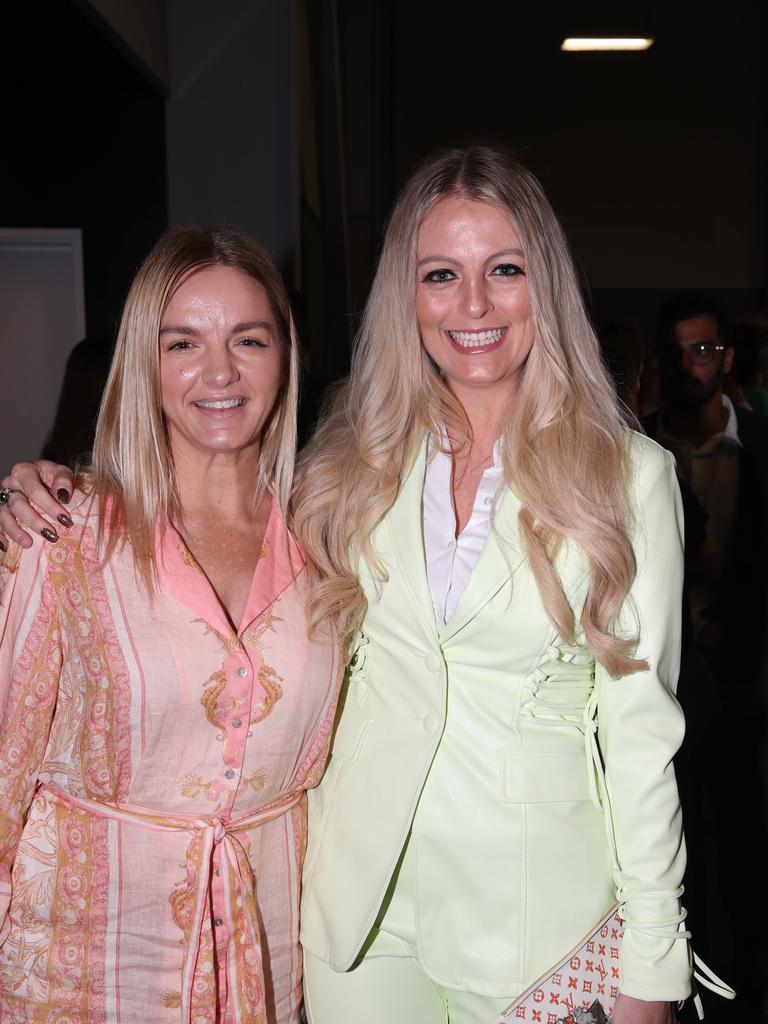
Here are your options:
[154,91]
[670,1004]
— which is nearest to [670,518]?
[670,1004]

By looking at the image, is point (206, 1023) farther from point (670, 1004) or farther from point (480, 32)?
point (480, 32)

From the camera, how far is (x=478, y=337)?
189cm

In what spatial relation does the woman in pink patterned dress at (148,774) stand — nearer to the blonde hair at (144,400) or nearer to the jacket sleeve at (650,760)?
the blonde hair at (144,400)

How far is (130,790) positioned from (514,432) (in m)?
0.89

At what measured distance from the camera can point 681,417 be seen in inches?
136

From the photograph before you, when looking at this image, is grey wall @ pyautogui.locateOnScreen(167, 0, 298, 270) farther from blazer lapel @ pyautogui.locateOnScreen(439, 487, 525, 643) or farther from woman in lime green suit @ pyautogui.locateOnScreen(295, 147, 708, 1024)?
blazer lapel @ pyautogui.locateOnScreen(439, 487, 525, 643)

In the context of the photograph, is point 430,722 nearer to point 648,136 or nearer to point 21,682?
point 21,682

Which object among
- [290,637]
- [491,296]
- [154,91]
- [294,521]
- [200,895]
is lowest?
[200,895]

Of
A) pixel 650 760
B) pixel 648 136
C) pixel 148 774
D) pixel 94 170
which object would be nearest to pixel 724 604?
pixel 648 136

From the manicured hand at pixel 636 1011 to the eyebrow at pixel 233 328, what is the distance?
1271 millimetres

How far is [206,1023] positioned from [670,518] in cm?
111

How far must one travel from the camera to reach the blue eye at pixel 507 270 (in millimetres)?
1879

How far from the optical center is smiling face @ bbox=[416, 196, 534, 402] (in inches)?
73.5

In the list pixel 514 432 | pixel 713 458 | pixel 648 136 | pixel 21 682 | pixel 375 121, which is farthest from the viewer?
pixel 375 121
